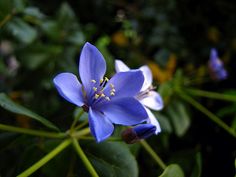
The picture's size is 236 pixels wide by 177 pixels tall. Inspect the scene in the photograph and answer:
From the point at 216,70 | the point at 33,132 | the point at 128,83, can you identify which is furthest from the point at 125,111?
the point at 216,70

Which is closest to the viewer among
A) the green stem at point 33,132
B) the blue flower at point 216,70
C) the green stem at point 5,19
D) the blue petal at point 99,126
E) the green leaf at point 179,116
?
the blue petal at point 99,126

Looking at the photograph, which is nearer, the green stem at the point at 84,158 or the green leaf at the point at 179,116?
the green stem at the point at 84,158

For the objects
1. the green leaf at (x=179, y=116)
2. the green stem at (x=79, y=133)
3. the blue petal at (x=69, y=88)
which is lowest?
the green leaf at (x=179, y=116)

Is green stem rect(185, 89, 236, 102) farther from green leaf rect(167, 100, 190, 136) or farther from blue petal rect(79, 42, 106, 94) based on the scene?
blue petal rect(79, 42, 106, 94)

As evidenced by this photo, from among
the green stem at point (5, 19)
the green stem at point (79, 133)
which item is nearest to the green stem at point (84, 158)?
the green stem at point (79, 133)

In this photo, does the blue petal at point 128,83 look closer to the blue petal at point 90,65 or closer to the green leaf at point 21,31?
the blue petal at point 90,65

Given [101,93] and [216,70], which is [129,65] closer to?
[216,70]

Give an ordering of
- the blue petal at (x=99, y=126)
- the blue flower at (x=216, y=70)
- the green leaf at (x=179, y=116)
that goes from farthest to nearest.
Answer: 1. the blue flower at (x=216, y=70)
2. the green leaf at (x=179, y=116)
3. the blue petal at (x=99, y=126)

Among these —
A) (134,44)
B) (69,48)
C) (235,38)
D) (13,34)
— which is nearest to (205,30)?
(235,38)

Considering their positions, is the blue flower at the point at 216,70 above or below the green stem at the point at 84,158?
below

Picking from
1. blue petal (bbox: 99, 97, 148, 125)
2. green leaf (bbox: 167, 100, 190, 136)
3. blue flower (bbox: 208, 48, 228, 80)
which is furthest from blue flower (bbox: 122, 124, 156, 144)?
blue flower (bbox: 208, 48, 228, 80)
